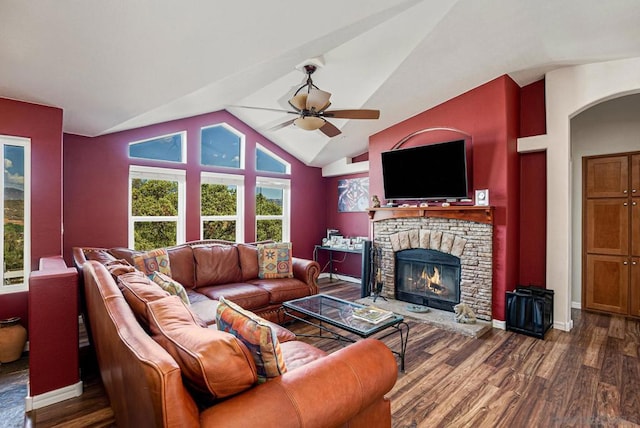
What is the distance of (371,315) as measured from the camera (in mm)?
2834

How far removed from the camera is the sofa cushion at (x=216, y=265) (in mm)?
3991

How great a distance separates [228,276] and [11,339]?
80.8 inches

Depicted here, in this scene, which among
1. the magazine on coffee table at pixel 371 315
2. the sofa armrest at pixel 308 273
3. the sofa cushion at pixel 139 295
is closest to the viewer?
the sofa cushion at pixel 139 295

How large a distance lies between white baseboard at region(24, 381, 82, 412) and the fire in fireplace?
155 inches

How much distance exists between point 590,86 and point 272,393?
444cm

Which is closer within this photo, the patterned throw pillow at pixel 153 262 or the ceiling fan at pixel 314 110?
the ceiling fan at pixel 314 110

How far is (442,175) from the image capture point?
4.21 meters

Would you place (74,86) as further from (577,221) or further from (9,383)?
(577,221)

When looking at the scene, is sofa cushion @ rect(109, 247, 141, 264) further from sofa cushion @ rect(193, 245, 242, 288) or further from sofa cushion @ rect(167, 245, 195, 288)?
sofa cushion @ rect(193, 245, 242, 288)

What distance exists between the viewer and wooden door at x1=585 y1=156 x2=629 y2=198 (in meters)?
4.09

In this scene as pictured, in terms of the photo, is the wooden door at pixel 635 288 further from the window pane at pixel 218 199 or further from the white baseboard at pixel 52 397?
the white baseboard at pixel 52 397

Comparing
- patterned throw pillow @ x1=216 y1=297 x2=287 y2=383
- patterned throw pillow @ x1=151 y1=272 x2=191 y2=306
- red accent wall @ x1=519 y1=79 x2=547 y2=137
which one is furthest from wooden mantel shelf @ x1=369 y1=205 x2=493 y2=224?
patterned throw pillow @ x1=216 y1=297 x2=287 y2=383

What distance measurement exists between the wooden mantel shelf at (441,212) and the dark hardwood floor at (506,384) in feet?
4.53

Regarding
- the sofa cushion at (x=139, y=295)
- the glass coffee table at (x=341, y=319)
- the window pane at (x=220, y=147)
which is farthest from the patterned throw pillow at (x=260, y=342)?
the window pane at (x=220, y=147)
